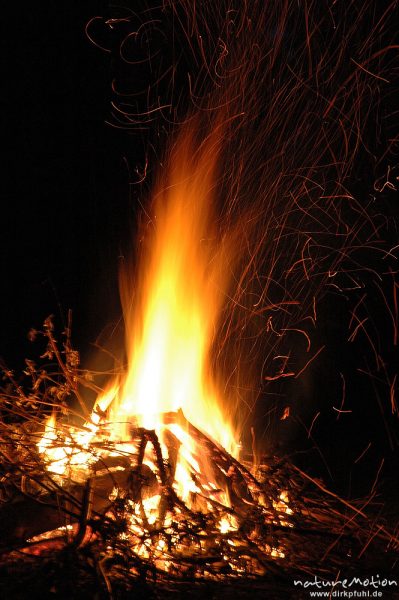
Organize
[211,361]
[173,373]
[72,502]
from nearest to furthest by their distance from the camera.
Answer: [72,502], [173,373], [211,361]

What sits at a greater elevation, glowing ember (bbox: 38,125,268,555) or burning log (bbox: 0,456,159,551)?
glowing ember (bbox: 38,125,268,555)

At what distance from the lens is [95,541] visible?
2369 millimetres

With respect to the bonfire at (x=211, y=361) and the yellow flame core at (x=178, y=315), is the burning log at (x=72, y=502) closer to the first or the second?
the bonfire at (x=211, y=361)

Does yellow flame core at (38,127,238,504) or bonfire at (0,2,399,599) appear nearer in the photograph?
bonfire at (0,2,399,599)

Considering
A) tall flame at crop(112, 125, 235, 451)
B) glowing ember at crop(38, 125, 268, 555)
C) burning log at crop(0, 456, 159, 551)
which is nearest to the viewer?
burning log at crop(0, 456, 159, 551)

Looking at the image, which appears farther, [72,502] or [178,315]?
[178,315]

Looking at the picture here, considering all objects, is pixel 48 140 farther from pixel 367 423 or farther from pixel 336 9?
pixel 367 423

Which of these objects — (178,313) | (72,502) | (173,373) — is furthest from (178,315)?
(72,502)

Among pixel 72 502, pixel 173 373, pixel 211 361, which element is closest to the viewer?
pixel 72 502

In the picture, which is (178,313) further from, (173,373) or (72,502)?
(72,502)

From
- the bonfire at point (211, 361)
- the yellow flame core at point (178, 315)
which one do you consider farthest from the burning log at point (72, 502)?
the yellow flame core at point (178, 315)

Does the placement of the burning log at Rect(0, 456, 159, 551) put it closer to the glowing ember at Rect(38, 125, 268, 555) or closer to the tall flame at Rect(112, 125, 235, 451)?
the glowing ember at Rect(38, 125, 268, 555)

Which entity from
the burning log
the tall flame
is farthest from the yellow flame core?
the burning log

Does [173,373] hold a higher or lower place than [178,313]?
lower
